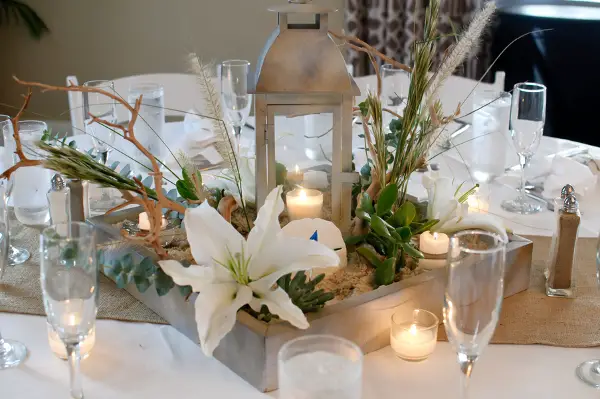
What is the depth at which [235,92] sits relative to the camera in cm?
186

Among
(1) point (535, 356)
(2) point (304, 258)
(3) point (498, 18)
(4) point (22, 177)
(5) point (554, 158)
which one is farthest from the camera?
(3) point (498, 18)

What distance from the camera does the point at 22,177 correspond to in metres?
1.64

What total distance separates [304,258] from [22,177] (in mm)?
808

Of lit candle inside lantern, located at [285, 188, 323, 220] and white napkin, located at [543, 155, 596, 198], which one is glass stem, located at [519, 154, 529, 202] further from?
lit candle inside lantern, located at [285, 188, 323, 220]

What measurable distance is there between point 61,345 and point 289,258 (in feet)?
1.16

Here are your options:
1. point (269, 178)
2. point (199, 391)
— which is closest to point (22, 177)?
point (269, 178)

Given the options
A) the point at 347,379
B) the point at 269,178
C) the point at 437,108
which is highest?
the point at 437,108

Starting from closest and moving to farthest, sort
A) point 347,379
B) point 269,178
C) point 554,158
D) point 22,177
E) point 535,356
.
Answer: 1. point 347,379
2. point 535,356
3. point 269,178
4. point 22,177
5. point 554,158

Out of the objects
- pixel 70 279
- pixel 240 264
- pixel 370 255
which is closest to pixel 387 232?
pixel 370 255

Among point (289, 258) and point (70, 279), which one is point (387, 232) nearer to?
point (289, 258)

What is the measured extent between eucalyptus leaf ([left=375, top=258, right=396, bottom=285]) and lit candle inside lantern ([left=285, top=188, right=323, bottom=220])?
18 cm

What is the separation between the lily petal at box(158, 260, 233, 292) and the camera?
1.04 m

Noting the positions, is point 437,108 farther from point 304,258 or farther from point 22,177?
point 22,177

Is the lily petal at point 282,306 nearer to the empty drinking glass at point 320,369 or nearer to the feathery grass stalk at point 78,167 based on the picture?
the empty drinking glass at point 320,369
